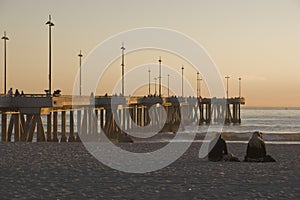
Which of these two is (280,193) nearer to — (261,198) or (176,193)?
(261,198)

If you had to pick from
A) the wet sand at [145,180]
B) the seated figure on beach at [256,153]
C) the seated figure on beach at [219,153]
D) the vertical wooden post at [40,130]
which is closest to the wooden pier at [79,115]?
the vertical wooden post at [40,130]

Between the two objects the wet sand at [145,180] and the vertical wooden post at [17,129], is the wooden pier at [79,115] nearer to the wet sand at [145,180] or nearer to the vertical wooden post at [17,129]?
the vertical wooden post at [17,129]

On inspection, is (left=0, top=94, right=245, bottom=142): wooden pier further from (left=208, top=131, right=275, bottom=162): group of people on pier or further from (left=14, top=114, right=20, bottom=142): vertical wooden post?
(left=208, top=131, right=275, bottom=162): group of people on pier

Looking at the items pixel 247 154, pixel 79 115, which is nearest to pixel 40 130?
pixel 79 115

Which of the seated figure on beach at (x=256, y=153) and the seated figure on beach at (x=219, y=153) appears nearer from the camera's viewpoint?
the seated figure on beach at (x=256, y=153)

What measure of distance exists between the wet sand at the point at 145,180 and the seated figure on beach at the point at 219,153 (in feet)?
1.14

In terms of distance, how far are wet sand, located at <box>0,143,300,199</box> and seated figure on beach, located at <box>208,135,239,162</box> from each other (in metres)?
0.35

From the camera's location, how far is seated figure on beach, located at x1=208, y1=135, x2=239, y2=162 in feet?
57.0

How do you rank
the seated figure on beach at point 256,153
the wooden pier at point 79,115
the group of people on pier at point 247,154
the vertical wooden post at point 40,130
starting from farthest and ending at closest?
the wooden pier at point 79,115, the vertical wooden post at point 40,130, the group of people on pier at point 247,154, the seated figure on beach at point 256,153

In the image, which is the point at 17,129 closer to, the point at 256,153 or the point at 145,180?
the point at 256,153

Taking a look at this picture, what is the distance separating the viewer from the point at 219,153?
57.7 feet

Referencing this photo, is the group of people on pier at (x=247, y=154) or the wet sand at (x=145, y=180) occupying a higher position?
the group of people on pier at (x=247, y=154)

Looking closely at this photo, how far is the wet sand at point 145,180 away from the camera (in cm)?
1100

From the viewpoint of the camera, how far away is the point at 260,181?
1296 cm
